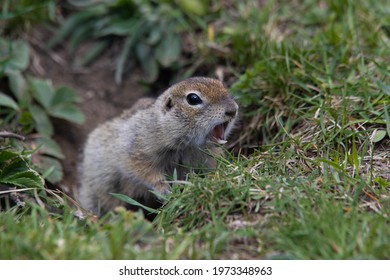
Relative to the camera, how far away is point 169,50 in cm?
778

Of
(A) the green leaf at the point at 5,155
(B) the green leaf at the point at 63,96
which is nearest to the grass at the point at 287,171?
(A) the green leaf at the point at 5,155

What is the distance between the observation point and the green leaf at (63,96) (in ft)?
23.6

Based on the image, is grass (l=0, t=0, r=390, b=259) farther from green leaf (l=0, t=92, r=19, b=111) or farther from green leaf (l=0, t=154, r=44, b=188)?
green leaf (l=0, t=92, r=19, b=111)

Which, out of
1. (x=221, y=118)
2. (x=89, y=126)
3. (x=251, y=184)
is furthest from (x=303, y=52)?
(x=89, y=126)

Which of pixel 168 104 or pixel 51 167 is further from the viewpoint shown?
pixel 51 167

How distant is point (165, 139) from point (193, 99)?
49cm

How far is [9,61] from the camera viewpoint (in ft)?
23.0

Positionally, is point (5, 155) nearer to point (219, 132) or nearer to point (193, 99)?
point (193, 99)

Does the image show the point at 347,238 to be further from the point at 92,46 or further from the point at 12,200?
the point at 92,46

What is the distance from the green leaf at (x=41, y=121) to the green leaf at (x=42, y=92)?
11 cm

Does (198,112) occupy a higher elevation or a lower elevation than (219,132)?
higher


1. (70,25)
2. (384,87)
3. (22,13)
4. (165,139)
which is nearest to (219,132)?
(165,139)

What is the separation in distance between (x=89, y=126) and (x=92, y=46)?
4.30 feet

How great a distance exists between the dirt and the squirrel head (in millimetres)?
2359
